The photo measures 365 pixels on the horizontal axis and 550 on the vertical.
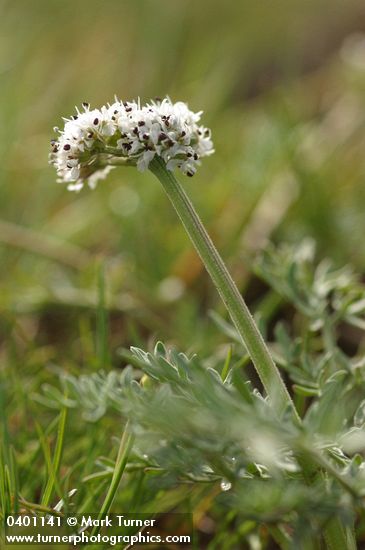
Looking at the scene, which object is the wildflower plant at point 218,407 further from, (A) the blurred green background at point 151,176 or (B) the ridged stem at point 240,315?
(A) the blurred green background at point 151,176

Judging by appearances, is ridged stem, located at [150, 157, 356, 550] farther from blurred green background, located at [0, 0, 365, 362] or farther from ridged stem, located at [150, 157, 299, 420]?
blurred green background, located at [0, 0, 365, 362]

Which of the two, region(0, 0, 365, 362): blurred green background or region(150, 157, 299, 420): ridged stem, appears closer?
region(150, 157, 299, 420): ridged stem

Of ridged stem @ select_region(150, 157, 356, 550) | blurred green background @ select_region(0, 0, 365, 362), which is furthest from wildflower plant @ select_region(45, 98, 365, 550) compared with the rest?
blurred green background @ select_region(0, 0, 365, 362)

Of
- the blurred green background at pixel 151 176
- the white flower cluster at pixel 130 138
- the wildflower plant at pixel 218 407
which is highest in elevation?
the blurred green background at pixel 151 176

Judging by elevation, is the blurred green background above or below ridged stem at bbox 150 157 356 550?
above

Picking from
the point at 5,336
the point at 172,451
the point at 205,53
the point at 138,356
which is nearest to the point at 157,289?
the point at 5,336

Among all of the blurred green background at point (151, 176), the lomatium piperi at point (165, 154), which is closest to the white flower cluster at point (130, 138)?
the lomatium piperi at point (165, 154)

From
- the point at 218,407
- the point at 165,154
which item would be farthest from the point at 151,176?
the point at 218,407
